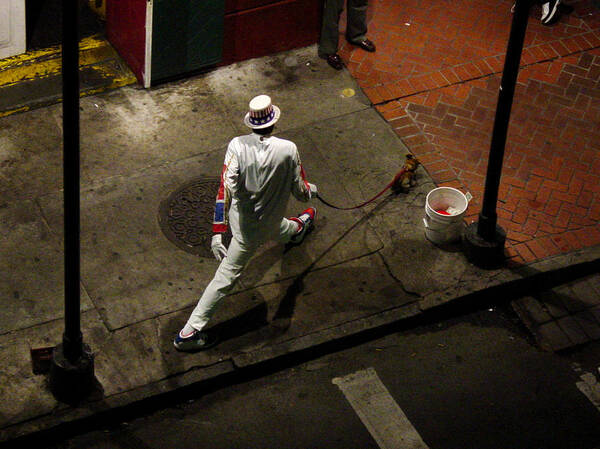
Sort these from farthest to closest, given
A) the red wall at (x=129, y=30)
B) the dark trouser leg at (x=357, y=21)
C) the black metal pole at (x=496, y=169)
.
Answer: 1. the dark trouser leg at (x=357, y=21)
2. the red wall at (x=129, y=30)
3. the black metal pole at (x=496, y=169)

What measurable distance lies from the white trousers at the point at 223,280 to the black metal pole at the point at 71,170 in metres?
1.08

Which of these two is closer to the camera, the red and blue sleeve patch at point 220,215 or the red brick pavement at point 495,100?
the red and blue sleeve patch at point 220,215

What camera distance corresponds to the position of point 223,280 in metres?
9.55

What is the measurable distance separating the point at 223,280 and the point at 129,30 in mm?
3992

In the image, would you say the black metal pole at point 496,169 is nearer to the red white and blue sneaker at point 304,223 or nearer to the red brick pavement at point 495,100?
the red brick pavement at point 495,100

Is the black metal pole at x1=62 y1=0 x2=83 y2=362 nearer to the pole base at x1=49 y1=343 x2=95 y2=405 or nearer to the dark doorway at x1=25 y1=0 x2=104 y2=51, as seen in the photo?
the pole base at x1=49 y1=343 x2=95 y2=405

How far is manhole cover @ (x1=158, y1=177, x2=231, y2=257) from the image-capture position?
1073 centimetres

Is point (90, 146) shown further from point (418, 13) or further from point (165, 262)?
point (418, 13)

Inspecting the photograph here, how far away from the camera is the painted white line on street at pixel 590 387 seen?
9812 mm

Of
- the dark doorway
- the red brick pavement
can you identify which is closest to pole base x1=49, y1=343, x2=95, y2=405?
the red brick pavement

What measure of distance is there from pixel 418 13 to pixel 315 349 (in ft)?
17.1

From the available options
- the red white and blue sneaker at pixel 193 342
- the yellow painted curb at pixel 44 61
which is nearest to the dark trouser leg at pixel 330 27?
the yellow painted curb at pixel 44 61

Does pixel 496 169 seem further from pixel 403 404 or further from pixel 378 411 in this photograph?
pixel 378 411

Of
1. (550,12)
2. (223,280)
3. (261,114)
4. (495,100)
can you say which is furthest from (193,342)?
(550,12)
